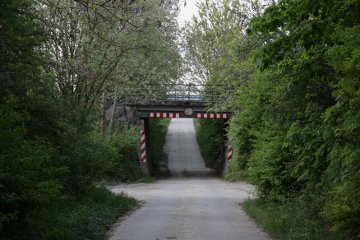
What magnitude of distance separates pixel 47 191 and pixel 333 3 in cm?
545

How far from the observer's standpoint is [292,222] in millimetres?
13461

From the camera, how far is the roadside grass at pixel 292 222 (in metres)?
11.8

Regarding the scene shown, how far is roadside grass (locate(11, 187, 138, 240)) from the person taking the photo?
29.0ft

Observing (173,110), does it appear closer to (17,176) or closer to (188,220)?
(188,220)

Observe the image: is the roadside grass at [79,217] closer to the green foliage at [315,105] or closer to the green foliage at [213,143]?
the green foliage at [315,105]

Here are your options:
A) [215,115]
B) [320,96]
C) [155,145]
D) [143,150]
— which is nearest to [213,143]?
[155,145]

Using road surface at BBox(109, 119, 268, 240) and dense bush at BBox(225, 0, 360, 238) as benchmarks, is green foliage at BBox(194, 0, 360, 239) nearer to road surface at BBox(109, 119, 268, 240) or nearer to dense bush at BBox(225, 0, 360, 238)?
dense bush at BBox(225, 0, 360, 238)

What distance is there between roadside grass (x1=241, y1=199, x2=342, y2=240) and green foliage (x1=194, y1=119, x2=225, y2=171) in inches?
1183

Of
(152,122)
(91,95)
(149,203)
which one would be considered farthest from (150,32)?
(152,122)

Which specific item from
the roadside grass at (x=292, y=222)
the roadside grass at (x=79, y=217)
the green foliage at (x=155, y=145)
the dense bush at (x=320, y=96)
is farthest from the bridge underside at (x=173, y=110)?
the dense bush at (x=320, y=96)

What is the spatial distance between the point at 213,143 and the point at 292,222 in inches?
1463

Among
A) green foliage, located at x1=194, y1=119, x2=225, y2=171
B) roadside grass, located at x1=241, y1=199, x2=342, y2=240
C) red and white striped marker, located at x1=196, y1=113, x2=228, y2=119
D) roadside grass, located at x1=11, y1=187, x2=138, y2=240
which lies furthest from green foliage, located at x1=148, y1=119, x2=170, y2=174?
roadside grass, located at x1=241, y1=199, x2=342, y2=240

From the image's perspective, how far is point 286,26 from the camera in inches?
411

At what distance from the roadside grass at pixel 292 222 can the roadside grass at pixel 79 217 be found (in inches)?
162
